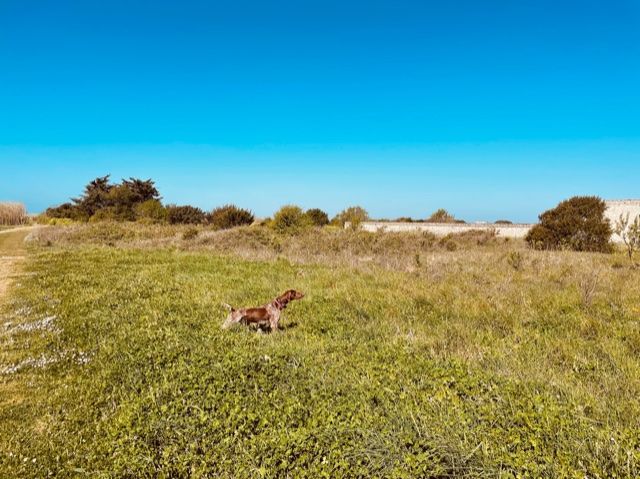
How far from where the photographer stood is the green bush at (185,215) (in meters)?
37.4

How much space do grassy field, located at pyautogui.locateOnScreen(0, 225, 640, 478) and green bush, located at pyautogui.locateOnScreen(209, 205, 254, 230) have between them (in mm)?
22133

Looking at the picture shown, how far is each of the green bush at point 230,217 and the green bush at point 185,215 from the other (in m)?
4.21

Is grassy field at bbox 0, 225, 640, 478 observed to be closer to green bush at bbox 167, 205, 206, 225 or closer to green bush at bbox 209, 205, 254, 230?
green bush at bbox 209, 205, 254, 230

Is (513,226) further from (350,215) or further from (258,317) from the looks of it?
(258,317)

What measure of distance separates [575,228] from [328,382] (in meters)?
20.9

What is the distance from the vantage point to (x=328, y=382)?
171 inches

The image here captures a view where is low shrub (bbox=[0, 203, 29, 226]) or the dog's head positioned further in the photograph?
low shrub (bbox=[0, 203, 29, 226])

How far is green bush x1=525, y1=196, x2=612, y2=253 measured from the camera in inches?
752

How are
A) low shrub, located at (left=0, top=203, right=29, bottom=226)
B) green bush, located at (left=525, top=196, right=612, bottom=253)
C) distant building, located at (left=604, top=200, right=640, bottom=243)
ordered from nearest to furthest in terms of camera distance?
green bush, located at (left=525, top=196, right=612, bottom=253) < distant building, located at (left=604, top=200, right=640, bottom=243) < low shrub, located at (left=0, top=203, right=29, bottom=226)

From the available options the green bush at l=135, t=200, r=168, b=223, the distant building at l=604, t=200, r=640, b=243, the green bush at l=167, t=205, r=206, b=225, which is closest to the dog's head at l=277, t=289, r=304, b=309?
the distant building at l=604, t=200, r=640, b=243

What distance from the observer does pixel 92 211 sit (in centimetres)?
4225

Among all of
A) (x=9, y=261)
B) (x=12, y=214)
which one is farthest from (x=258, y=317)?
(x=12, y=214)

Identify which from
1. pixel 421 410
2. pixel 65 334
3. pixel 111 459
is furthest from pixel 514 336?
pixel 65 334

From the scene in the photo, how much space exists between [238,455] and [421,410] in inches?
71.2
